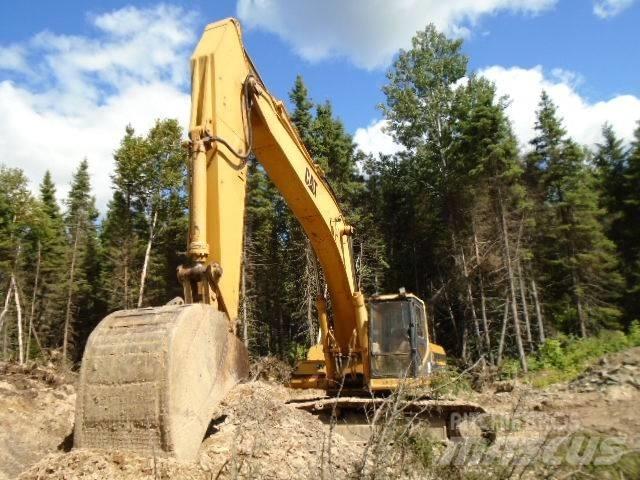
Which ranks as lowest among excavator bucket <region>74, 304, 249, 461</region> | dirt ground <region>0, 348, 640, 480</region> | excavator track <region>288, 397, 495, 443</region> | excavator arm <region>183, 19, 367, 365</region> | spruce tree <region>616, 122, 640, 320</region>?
excavator track <region>288, 397, 495, 443</region>

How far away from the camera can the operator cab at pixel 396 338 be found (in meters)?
9.05

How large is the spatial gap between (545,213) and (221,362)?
27522 mm

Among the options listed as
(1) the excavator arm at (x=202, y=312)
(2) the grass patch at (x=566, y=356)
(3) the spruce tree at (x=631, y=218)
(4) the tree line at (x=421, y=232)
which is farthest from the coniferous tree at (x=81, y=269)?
(3) the spruce tree at (x=631, y=218)

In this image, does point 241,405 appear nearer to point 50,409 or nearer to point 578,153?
point 50,409

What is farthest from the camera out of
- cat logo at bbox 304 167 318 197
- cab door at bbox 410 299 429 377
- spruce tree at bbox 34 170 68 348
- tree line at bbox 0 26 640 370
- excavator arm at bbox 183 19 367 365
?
spruce tree at bbox 34 170 68 348

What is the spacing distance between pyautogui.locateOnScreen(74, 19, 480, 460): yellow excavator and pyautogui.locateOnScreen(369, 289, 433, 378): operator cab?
0.05 meters

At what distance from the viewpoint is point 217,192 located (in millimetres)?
5062

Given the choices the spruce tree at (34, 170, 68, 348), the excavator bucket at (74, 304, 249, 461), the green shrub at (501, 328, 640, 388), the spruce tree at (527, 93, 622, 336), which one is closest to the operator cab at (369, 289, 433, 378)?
the excavator bucket at (74, 304, 249, 461)

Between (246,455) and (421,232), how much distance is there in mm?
29275

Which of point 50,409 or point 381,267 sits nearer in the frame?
point 50,409

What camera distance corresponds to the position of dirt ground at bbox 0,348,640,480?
350 centimetres

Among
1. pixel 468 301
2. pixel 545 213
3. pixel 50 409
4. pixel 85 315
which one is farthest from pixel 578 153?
pixel 85 315

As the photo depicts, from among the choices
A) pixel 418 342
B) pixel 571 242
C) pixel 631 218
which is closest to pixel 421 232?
pixel 571 242

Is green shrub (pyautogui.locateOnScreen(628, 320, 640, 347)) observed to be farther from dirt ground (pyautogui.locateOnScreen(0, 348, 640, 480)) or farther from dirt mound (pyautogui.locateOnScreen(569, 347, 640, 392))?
dirt ground (pyautogui.locateOnScreen(0, 348, 640, 480))
